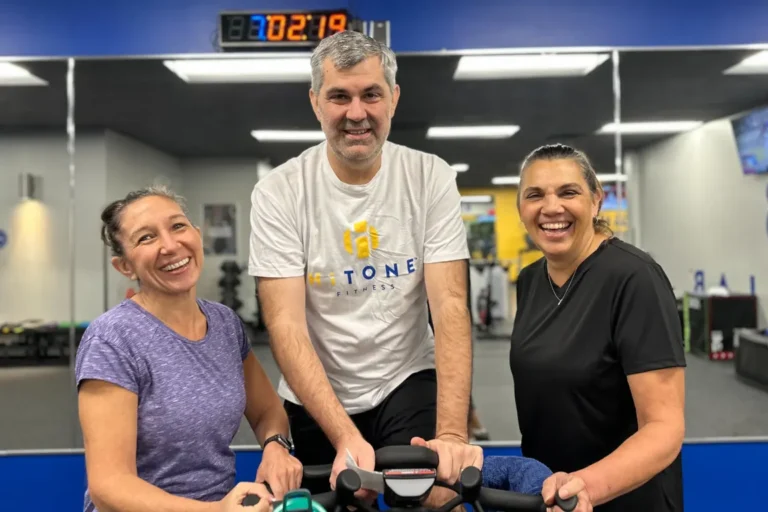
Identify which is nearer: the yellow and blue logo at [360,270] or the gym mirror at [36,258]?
the yellow and blue logo at [360,270]

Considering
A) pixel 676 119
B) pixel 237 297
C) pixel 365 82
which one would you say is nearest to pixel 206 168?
pixel 237 297

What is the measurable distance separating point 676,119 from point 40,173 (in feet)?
11.7

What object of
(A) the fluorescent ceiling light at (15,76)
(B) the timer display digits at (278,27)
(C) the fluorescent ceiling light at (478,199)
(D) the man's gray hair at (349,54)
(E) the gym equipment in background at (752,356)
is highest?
(B) the timer display digits at (278,27)

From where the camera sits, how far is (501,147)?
307cm

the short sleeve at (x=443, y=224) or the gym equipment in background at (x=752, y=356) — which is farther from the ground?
the short sleeve at (x=443, y=224)

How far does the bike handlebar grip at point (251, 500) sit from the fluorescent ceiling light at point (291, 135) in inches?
92.1

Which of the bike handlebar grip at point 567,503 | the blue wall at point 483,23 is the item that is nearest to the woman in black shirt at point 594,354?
the bike handlebar grip at point 567,503

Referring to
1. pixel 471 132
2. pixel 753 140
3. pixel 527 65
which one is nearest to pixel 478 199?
pixel 471 132

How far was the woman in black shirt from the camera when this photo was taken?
1176 mm

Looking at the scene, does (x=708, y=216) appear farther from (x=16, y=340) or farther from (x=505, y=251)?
(x=16, y=340)

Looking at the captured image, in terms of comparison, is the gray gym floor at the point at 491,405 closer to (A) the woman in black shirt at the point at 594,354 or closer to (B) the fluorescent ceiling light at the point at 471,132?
(B) the fluorescent ceiling light at the point at 471,132

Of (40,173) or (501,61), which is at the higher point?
(501,61)

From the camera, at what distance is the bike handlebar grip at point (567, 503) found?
96cm

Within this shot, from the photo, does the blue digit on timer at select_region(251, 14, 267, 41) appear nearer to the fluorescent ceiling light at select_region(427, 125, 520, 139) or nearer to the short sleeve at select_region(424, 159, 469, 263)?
A: the fluorescent ceiling light at select_region(427, 125, 520, 139)
